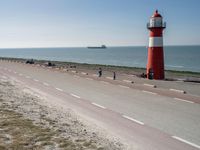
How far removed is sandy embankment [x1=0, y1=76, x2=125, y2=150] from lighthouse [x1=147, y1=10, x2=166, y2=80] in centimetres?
1794

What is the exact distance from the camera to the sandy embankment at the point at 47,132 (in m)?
7.49

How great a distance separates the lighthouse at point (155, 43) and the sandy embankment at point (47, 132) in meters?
17.9

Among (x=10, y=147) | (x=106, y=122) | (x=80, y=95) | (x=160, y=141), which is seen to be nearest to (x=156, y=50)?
(x=80, y=95)

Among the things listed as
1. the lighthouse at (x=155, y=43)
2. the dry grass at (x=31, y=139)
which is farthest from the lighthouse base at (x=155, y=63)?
the dry grass at (x=31, y=139)

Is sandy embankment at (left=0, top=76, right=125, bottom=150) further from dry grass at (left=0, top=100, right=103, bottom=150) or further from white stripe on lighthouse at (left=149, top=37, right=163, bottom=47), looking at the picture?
white stripe on lighthouse at (left=149, top=37, right=163, bottom=47)

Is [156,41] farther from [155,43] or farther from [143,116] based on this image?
[143,116]

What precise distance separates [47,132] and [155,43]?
2144 cm

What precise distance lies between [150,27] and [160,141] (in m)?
21.4

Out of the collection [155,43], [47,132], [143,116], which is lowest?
[143,116]

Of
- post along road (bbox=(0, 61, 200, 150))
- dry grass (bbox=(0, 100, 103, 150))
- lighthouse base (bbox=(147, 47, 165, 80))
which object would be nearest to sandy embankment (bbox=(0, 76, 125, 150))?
dry grass (bbox=(0, 100, 103, 150))

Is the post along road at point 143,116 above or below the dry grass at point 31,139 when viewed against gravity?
below

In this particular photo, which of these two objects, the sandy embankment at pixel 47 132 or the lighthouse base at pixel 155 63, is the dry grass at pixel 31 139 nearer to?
the sandy embankment at pixel 47 132

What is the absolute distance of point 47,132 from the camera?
8586mm

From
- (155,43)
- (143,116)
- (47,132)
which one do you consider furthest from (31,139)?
(155,43)
